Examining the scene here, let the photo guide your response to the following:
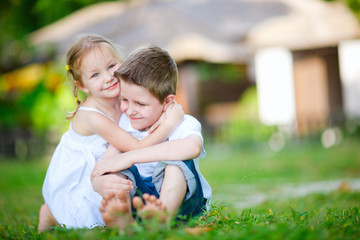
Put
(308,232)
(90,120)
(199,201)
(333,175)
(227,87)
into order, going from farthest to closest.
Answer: (227,87), (333,175), (90,120), (199,201), (308,232)

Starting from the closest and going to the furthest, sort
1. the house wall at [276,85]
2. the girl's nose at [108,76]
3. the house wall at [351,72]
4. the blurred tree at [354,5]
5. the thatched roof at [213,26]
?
the girl's nose at [108,76] < the blurred tree at [354,5] < the thatched roof at [213,26] < the house wall at [351,72] < the house wall at [276,85]

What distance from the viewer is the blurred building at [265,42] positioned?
10.2 meters

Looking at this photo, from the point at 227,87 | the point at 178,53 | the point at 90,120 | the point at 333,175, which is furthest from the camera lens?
the point at 227,87

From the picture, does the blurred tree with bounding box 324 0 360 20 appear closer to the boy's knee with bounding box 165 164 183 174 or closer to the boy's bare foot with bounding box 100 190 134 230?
the boy's knee with bounding box 165 164 183 174

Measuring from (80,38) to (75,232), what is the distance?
1.36 m

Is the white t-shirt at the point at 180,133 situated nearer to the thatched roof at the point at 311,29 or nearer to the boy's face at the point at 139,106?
the boy's face at the point at 139,106

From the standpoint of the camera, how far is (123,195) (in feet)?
7.88

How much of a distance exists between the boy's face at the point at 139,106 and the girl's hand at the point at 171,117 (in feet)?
0.14

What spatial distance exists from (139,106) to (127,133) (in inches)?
8.0

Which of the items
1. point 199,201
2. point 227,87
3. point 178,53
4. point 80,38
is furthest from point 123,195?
point 227,87

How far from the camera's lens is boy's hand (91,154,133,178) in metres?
2.65

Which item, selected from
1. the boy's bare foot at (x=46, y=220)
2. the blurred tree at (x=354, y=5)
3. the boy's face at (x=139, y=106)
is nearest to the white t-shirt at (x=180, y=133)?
the boy's face at (x=139, y=106)

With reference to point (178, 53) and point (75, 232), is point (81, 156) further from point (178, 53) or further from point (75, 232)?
point (178, 53)

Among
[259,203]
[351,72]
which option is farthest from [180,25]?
[259,203]
